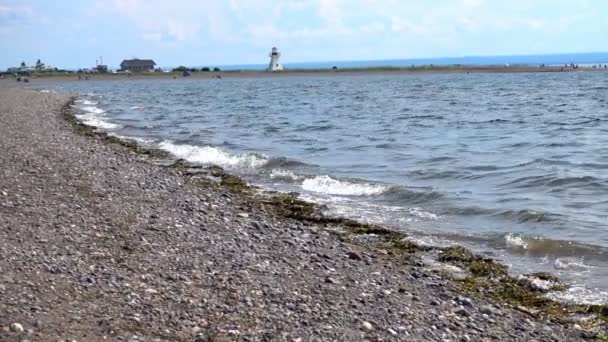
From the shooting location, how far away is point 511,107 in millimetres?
50188

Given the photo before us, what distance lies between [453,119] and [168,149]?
1913cm

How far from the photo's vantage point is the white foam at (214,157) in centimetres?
2370

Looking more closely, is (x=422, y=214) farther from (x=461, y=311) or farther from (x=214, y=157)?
(x=214, y=157)

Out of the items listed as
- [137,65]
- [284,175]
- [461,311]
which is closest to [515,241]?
[461,311]

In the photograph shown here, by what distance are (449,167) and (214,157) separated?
802cm

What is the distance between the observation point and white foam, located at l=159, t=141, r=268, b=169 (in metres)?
23.7

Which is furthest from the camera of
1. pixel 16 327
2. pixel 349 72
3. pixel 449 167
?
pixel 349 72

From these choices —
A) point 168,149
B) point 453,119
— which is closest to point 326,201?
point 168,149

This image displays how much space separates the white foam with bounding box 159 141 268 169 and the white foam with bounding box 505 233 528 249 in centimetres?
1114

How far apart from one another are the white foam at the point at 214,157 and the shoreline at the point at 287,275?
780 centimetres

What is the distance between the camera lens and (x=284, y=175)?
69.1 feet

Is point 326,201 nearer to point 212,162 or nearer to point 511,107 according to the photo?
point 212,162

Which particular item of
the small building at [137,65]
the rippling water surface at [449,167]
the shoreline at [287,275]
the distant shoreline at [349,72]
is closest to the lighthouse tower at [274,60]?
the distant shoreline at [349,72]

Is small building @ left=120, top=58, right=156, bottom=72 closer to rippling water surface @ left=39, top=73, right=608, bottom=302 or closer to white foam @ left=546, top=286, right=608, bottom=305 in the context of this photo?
rippling water surface @ left=39, top=73, right=608, bottom=302
